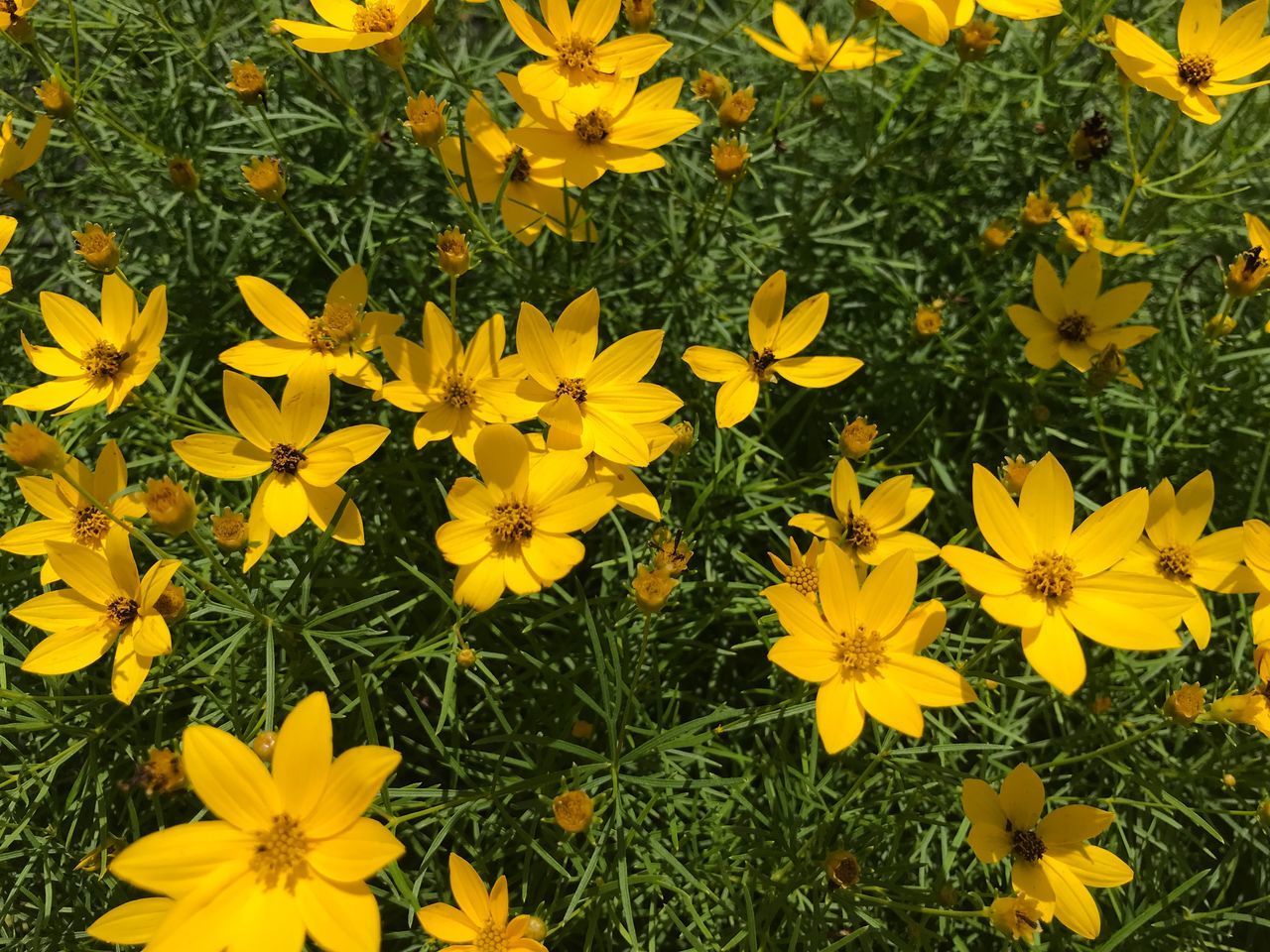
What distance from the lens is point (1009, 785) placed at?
4.07ft

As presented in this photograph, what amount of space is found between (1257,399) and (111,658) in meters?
2.61

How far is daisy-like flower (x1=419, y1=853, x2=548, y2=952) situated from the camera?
1.14 metres

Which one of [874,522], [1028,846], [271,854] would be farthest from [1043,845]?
[271,854]

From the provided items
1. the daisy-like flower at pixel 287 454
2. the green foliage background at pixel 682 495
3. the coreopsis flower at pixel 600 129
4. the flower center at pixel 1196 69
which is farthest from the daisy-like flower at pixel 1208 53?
the daisy-like flower at pixel 287 454

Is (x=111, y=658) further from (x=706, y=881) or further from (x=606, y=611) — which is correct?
(x=706, y=881)

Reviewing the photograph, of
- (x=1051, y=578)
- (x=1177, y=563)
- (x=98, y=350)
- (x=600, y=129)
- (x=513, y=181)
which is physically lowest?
(x=1177, y=563)

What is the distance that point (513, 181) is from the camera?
5.40 feet

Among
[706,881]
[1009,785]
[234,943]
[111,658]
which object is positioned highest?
[234,943]

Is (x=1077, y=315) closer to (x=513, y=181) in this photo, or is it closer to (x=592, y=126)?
(x=592, y=126)

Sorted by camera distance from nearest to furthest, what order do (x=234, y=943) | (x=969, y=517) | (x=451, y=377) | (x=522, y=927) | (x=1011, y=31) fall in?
(x=234, y=943)
(x=522, y=927)
(x=451, y=377)
(x=969, y=517)
(x=1011, y=31)

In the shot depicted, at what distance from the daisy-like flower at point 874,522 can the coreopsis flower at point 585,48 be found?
84 centimetres

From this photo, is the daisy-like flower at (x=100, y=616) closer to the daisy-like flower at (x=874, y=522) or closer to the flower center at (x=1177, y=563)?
the daisy-like flower at (x=874, y=522)

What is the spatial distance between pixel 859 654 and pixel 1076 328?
3.05ft

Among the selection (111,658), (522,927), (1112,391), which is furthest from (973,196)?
(111,658)
